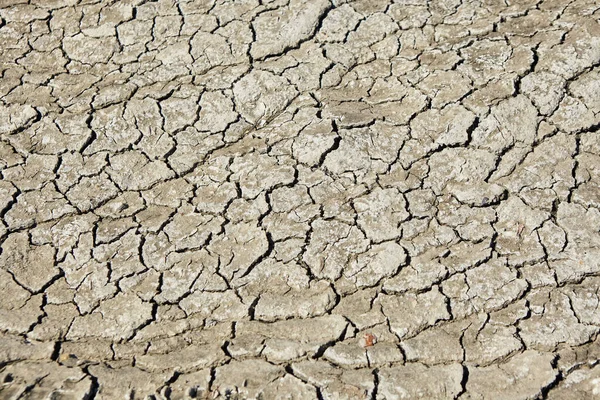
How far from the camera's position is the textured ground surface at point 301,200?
7.66 feet

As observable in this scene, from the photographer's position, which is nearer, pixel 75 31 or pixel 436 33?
pixel 436 33

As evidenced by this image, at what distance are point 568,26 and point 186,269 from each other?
82.5 inches

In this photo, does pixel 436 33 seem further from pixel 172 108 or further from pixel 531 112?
pixel 172 108

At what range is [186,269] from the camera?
8.72 ft

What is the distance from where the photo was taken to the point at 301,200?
2.81 metres

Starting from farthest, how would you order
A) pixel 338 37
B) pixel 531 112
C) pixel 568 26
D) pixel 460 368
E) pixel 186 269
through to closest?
1. pixel 338 37
2. pixel 568 26
3. pixel 531 112
4. pixel 186 269
5. pixel 460 368

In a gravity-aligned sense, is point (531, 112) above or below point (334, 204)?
below

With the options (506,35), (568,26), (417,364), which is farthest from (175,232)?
(568,26)

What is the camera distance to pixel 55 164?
3.05 m

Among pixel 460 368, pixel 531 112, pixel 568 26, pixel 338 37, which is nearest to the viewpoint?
pixel 460 368

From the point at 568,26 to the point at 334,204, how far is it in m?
1.44

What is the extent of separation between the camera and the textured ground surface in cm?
234

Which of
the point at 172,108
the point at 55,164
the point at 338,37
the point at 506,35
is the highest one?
the point at 55,164

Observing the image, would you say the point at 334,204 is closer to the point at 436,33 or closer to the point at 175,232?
the point at 175,232
